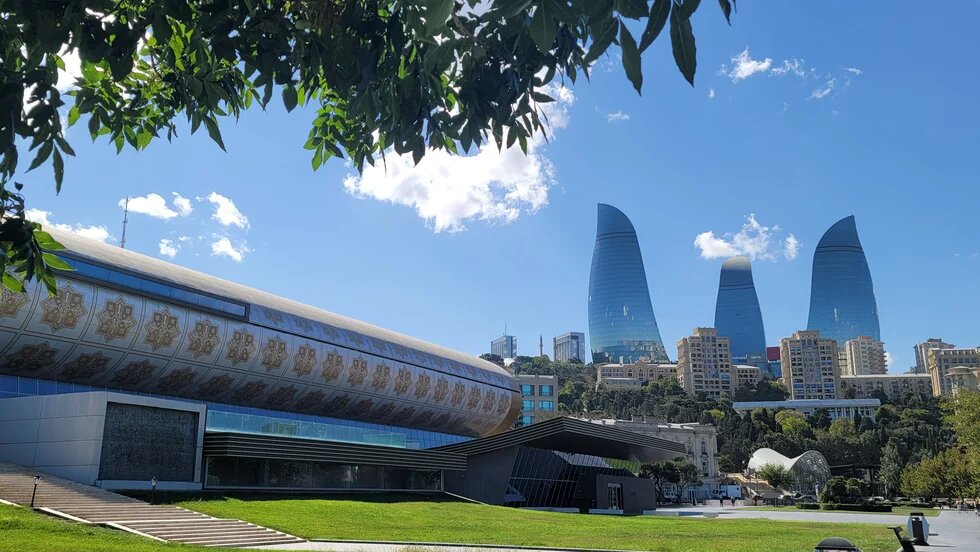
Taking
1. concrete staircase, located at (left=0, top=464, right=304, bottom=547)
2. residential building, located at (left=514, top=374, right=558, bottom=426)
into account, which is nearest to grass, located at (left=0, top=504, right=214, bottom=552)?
concrete staircase, located at (left=0, top=464, right=304, bottom=547)

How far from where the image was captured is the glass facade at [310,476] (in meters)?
40.7

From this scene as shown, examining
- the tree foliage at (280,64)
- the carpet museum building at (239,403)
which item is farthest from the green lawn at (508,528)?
the tree foliage at (280,64)

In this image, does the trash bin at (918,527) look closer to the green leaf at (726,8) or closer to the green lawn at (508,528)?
the green lawn at (508,528)

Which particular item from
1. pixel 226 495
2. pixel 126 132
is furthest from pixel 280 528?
pixel 126 132

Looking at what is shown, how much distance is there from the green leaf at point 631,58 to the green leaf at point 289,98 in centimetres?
326

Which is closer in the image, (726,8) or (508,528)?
(726,8)

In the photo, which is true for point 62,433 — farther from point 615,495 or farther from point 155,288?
point 615,495

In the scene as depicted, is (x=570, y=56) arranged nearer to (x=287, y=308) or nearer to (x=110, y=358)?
(x=110, y=358)

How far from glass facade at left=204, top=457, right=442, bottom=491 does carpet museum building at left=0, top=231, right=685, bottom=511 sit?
8 cm

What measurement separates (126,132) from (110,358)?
40296mm

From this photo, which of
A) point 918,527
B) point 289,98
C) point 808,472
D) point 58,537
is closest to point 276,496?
point 58,537

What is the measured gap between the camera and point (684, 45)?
408 cm

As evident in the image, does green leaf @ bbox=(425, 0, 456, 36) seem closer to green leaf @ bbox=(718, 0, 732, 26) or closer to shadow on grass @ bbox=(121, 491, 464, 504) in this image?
green leaf @ bbox=(718, 0, 732, 26)

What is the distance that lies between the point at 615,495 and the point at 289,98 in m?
61.7
